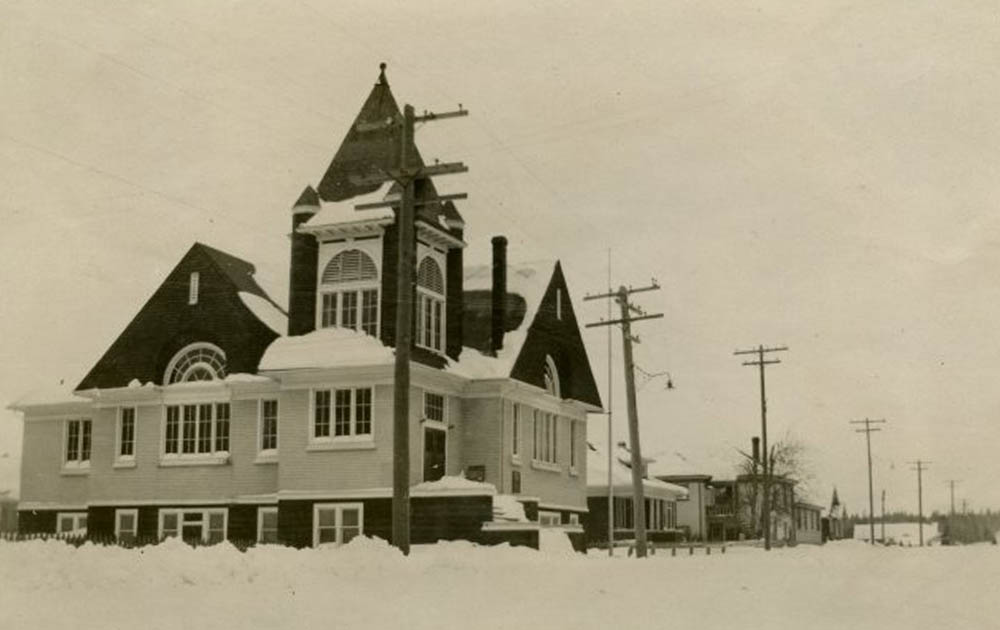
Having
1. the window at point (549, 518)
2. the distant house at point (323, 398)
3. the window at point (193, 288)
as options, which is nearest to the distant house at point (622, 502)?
the window at point (549, 518)

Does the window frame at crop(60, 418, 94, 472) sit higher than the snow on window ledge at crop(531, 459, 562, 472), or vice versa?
the window frame at crop(60, 418, 94, 472)

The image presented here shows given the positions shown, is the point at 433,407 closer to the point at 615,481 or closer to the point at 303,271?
the point at 303,271

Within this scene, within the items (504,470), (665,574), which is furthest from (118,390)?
(665,574)

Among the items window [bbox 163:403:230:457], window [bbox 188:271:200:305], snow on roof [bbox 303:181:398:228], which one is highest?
snow on roof [bbox 303:181:398:228]

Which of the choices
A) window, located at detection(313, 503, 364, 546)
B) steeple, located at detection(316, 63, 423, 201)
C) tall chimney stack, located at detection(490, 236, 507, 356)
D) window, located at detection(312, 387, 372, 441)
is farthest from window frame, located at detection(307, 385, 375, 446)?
tall chimney stack, located at detection(490, 236, 507, 356)

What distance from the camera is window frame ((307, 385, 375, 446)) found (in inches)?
1109

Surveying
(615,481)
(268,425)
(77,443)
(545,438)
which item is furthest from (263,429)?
(615,481)

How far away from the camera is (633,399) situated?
108ft

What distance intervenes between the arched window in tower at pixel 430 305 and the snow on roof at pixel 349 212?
1.67m

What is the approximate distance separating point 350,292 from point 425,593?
16.6 meters

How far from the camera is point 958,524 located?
3423 inches

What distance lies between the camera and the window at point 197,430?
102 ft

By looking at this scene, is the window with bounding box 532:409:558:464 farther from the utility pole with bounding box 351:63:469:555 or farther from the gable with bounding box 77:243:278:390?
the utility pole with bounding box 351:63:469:555

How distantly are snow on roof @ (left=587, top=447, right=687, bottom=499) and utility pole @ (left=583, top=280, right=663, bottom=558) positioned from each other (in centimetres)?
1582
